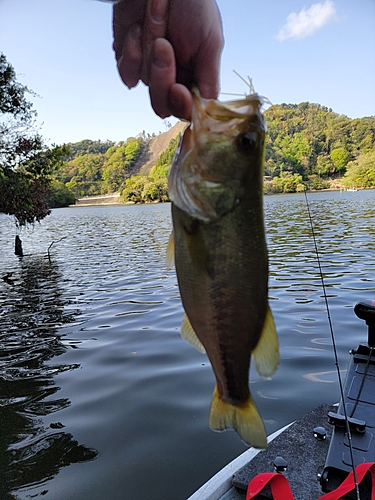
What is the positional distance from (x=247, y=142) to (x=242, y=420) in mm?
1001

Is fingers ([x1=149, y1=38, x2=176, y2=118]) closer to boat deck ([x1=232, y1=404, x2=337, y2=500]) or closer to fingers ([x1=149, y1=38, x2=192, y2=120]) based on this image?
fingers ([x1=149, y1=38, x2=192, y2=120])

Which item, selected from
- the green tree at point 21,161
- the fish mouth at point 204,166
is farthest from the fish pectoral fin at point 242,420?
the green tree at point 21,161

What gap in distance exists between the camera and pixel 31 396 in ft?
25.7

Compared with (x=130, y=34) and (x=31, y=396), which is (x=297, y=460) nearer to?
(x=130, y=34)

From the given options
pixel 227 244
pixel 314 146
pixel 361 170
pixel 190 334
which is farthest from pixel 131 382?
pixel 361 170

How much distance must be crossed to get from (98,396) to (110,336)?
3215 mm

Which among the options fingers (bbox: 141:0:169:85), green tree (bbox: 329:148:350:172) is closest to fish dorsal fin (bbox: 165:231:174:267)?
fingers (bbox: 141:0:169:85)

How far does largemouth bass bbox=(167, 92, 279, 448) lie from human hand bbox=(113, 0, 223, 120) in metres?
0.16

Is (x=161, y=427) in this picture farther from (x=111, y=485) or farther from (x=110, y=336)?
(x=110, y=336)

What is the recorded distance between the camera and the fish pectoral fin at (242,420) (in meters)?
1.52

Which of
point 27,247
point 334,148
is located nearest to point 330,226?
point 334,148

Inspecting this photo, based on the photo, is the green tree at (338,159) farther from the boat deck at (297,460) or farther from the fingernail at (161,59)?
the fingernail at (161,59)

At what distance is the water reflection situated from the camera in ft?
18.9

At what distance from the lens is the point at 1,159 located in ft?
75.4
